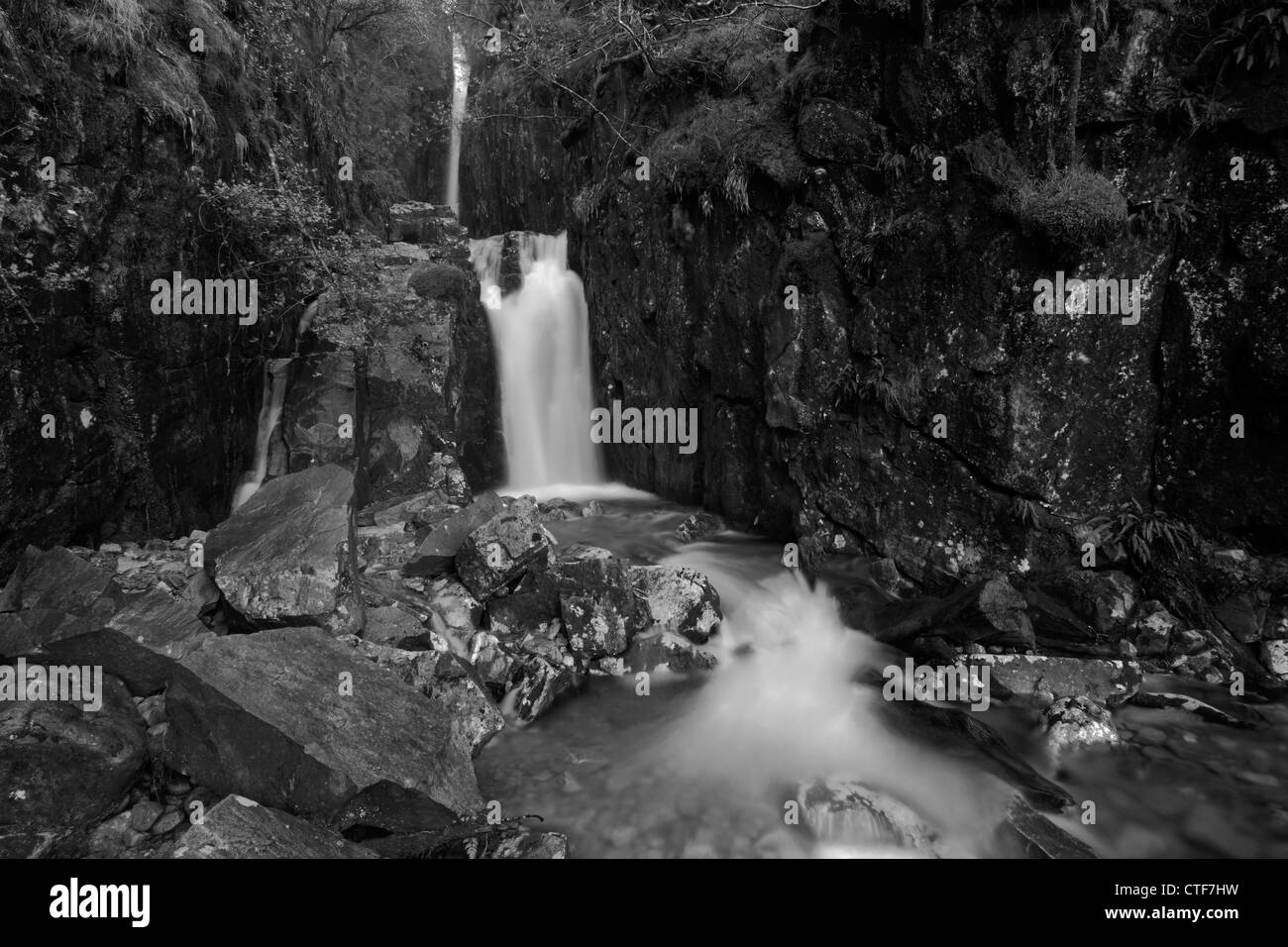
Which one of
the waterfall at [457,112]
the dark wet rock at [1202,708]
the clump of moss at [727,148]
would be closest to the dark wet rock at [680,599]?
the dark wet rock at [1202,708]

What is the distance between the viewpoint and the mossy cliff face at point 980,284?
7.29 meters

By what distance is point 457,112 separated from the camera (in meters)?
21.7

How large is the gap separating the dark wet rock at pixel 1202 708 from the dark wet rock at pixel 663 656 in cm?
454

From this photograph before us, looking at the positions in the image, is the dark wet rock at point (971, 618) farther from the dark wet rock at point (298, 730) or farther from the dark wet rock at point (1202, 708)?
the dark wet rock at point (298, 730)

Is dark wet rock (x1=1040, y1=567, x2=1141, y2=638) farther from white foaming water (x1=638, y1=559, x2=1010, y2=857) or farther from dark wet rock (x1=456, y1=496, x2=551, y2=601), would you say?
dark wet rock (x1=456, y1=496, x2=551, y2=601)

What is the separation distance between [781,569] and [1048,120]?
6669 mm

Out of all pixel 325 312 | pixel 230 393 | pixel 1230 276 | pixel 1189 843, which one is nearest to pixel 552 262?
pixel 325 312

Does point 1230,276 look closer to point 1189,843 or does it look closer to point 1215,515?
point 1215,515

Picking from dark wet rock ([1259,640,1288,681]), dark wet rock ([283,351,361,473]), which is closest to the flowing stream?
dark wet rock ([1259,640,1288,681])

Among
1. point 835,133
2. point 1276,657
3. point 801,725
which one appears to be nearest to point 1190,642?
point 1276,657

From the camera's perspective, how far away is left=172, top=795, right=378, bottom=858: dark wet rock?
3.69 m

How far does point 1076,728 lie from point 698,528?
599cm

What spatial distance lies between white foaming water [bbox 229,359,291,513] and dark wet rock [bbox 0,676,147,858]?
5663 mm

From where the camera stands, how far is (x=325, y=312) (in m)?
10.8
